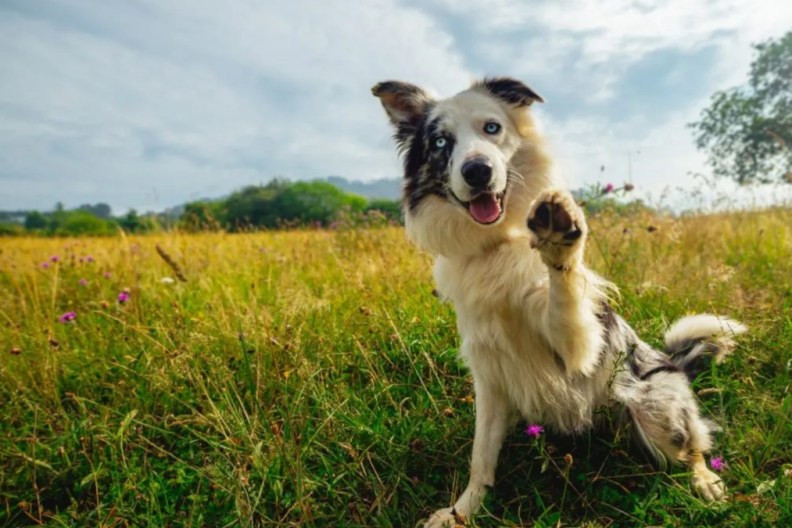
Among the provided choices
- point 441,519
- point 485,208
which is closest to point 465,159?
point 485,208

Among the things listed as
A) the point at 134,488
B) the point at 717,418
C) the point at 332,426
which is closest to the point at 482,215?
the point at 332,426

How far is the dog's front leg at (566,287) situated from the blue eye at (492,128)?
0.91 m

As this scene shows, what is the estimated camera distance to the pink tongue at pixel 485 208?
234cm

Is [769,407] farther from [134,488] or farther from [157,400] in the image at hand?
[157,400]

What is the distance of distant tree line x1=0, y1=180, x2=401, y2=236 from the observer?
7.29 m

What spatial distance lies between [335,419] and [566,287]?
1.41 meters

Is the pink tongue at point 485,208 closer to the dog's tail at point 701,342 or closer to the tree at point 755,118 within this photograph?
the dog's tail at point 701,342

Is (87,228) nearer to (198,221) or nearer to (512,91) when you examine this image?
(198,221)

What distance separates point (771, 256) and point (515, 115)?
3762mm

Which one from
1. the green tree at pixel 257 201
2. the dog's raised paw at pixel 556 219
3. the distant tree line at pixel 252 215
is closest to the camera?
the dog's raised paw at pixel 556 219

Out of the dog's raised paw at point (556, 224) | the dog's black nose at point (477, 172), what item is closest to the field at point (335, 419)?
the dog's raised paw at point (556, 224)

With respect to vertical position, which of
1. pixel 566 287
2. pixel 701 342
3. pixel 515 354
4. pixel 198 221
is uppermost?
pixel 198 221

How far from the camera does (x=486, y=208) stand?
236 centimetres

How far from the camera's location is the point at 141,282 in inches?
207
